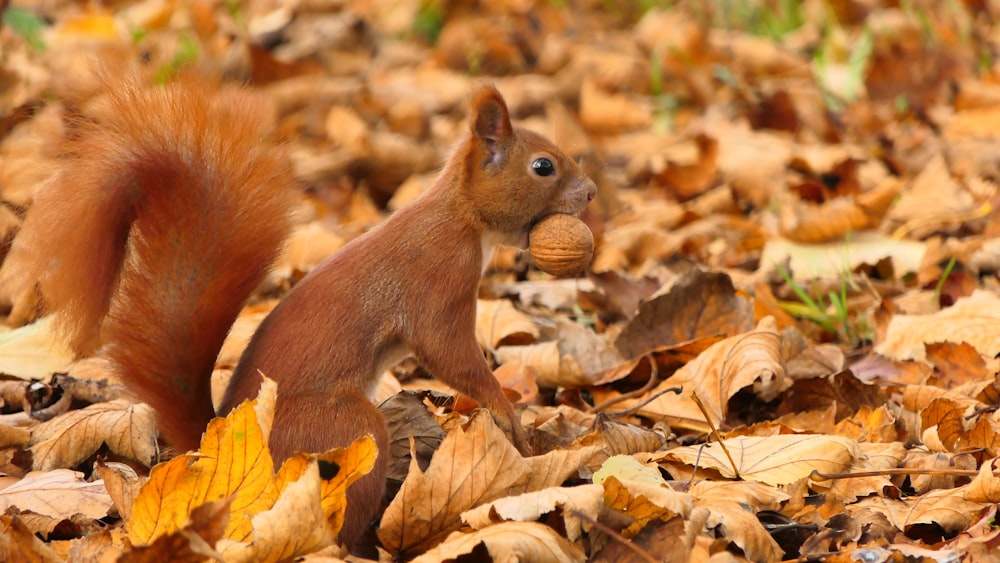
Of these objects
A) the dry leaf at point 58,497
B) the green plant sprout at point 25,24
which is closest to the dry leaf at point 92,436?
the dry leaf at point 58,497

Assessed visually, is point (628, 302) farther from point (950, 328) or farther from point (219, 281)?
point (219, 281)

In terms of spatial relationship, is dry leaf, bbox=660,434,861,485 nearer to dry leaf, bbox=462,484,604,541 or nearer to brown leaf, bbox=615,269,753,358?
dry leaf, bbox=462,484,604,541

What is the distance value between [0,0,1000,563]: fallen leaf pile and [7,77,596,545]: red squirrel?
0.12 metres

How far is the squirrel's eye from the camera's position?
223 centimetres

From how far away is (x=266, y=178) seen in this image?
197 cm

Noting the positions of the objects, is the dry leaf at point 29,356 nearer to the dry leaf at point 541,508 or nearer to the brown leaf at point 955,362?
the dry leaf at point 541,508

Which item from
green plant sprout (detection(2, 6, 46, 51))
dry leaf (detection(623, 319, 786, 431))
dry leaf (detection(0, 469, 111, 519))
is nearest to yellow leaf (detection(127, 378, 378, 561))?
dry leaf (detection(0, 469, 111, 519))

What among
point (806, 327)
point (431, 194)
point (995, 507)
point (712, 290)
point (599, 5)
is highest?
point (431, 194)

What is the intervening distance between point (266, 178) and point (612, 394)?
1018mm

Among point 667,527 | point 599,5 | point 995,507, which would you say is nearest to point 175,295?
point 667,527

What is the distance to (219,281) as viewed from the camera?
1.86m

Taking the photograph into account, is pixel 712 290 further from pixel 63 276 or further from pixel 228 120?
pixel 63 276

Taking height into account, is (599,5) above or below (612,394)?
below

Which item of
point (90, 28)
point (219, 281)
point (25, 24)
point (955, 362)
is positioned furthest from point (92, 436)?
point (25, 24)
